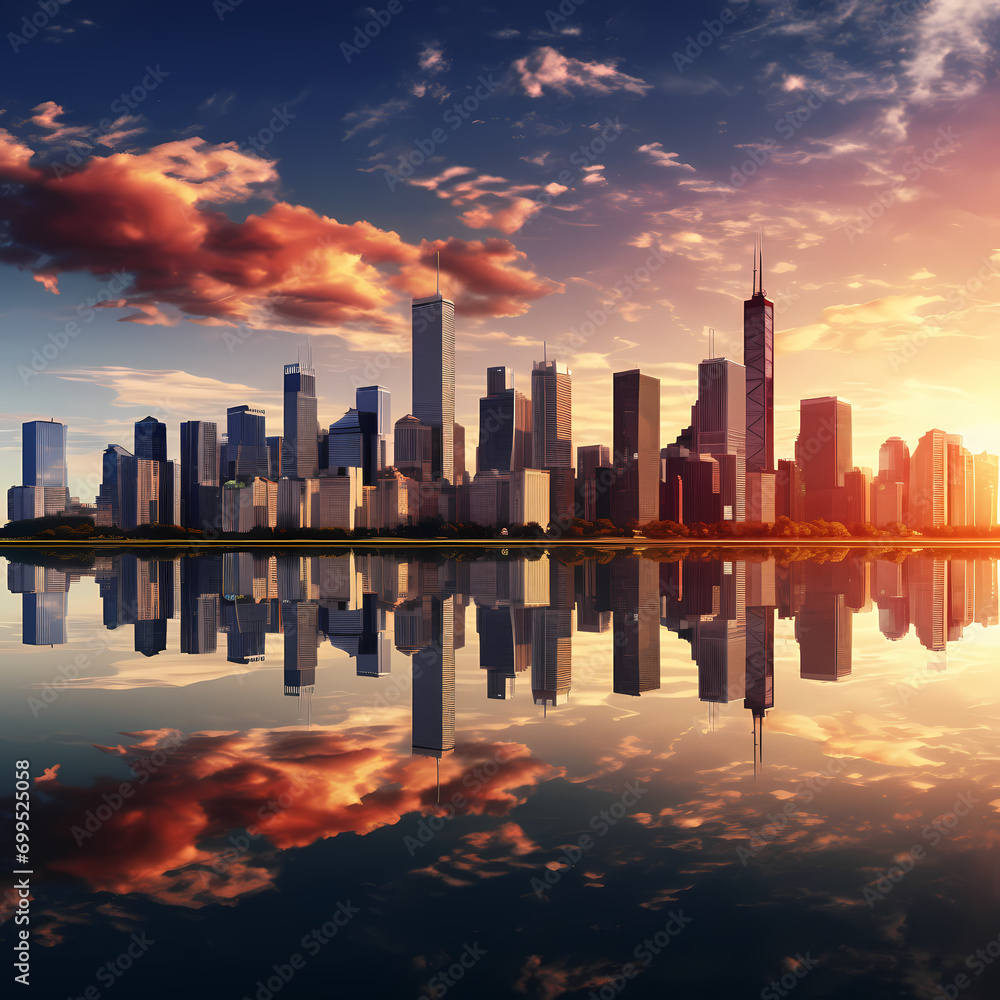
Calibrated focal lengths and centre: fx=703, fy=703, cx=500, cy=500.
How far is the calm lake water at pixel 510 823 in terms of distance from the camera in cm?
912

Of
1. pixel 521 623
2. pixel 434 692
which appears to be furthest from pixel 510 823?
pixel 521 623

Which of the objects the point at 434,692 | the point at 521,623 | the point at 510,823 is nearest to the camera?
the point at 510,823

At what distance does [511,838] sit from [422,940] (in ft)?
10.3

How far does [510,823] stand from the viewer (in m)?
13.0

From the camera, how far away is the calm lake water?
9125 mm

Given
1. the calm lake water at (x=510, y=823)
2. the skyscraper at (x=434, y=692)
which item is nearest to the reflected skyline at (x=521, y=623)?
the skyscraper at (x=434, y=692)

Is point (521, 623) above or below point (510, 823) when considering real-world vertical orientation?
below

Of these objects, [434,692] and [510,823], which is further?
[434,692]

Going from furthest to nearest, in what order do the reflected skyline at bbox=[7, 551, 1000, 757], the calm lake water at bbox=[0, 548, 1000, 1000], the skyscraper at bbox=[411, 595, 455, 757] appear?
the reflected skyline at bbox=[7, 551, 1000, 757] < the skyscraper at bbox=[411, 595, 455, 757] < the calm lake water at bbox=[0, 548, 1000, 1000]

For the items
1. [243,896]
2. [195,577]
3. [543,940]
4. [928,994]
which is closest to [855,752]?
[928,994]

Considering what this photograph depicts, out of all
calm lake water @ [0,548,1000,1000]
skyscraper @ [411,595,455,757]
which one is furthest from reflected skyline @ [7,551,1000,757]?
calm lake water @ [0,548,1000,1000]

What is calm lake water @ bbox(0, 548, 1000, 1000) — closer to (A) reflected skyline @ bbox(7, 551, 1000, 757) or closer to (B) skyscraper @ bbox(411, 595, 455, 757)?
(B) skyscraper @ bbox(411, 595, 455, 757)

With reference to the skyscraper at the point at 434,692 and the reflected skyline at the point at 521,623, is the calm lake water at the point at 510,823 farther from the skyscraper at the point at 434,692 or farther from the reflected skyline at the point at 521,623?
the reflected skyline at the point at 521,623

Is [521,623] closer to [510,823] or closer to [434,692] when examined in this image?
[434,692]
